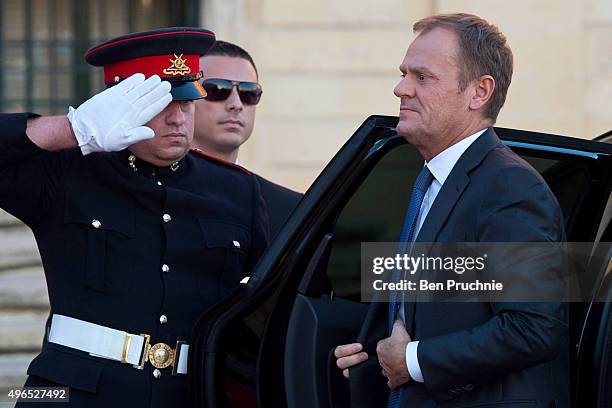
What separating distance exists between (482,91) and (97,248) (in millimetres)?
992

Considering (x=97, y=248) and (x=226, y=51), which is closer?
(x=97, y=248)

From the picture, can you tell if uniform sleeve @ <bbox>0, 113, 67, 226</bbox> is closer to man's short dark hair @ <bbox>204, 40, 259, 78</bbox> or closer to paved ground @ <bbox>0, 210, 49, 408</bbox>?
man's short dark hair @ <bbox>204, 40, 259, 78</bbox>

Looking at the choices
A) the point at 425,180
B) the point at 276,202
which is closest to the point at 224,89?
the point at 276,202

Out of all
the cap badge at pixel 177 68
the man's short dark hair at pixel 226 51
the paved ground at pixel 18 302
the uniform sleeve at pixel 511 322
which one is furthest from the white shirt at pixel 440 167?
the paved ground at pixel 18 302

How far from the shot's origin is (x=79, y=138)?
9.43 feet

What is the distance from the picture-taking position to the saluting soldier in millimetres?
2918

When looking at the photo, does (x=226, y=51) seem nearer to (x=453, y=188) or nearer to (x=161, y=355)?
(x=161, y=355)

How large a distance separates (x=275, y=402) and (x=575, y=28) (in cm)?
559

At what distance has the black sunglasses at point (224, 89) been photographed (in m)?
4.17

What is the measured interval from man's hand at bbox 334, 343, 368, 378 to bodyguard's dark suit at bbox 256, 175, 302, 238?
2.83 feet

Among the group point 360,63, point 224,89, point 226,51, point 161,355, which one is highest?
point 360,63

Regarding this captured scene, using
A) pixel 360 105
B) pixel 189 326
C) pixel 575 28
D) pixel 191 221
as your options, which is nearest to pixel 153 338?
pixel 189 326

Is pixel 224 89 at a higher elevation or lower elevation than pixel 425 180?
higher

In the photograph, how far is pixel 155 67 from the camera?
3168mm
